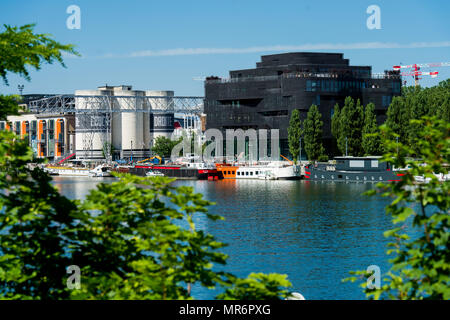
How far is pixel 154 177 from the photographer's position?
17.5 meters

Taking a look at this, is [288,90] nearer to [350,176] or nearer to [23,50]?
[350,176]

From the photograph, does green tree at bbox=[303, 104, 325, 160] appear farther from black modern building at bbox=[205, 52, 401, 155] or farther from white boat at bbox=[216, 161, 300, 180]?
black modern building at bbox=[205, 52, 401, 155]

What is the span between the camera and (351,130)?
15350 cm

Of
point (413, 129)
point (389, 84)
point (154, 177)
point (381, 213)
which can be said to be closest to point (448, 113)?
point (413, 129)

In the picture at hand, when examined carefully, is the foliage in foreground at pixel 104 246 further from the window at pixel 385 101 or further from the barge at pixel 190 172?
the window at pixel 385 101

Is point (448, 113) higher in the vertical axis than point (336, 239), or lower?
higher

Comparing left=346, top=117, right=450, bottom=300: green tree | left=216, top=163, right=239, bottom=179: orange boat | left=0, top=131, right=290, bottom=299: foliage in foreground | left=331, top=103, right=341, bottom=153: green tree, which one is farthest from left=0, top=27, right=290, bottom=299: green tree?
left=216, top=163, right=239, bottom=179: orange boat

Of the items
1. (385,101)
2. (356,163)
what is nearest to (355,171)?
(356,163)

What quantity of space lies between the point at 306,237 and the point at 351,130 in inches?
3706

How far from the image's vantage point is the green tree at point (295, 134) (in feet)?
540
